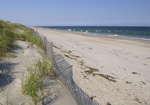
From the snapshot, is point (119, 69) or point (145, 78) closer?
point (145, 78)

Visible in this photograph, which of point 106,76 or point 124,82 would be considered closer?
point 124,82

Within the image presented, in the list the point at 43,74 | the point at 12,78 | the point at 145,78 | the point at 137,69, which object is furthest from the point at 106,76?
the point at 12,78

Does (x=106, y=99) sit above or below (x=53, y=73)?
below

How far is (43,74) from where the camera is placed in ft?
10.4

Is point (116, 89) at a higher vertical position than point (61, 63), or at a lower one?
lower

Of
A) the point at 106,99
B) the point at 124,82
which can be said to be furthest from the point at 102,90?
the point at 124,82

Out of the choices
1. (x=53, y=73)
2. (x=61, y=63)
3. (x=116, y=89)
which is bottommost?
(x=116, y=89)

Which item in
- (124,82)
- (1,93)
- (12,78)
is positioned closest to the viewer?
(1,93)

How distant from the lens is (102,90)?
339 centimetres

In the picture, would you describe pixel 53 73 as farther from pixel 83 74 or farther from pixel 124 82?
pixel 124 82

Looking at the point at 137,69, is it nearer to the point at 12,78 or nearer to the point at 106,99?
the point at 106,99

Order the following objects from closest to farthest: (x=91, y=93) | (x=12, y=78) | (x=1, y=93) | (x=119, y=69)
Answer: (x=1, y=93), (x=12, y=78), (x=91, y=93), (x=119, y=69)

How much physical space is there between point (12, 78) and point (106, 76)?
3029mm

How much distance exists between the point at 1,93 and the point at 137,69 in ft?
16.4
